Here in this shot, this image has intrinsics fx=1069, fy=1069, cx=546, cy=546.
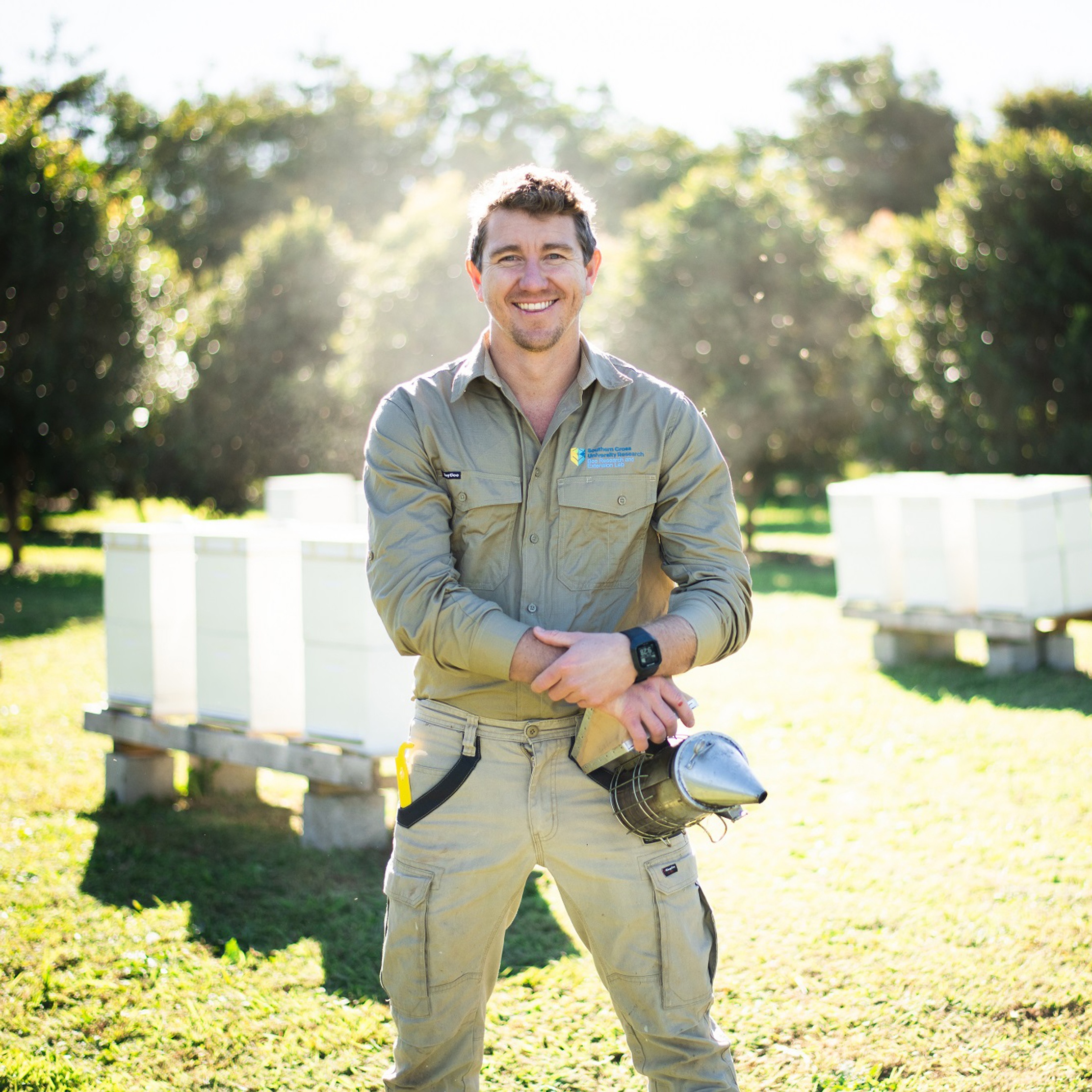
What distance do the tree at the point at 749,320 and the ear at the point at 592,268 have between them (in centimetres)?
1365

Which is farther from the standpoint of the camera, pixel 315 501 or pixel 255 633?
pixel 315 501

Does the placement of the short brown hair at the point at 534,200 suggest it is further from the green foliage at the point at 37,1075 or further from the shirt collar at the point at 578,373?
the green foliage at the point at 37,1075

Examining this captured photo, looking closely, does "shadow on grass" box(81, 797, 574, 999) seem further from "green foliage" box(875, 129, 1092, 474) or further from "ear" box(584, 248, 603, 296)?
"green foliage" box(875, 129, 1092, 474)

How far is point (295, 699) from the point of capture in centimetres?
521

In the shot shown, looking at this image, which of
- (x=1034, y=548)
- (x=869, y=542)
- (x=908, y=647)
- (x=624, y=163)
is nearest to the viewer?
(x=1034, y=548)

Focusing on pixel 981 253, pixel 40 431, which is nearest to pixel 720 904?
pixel 981 253

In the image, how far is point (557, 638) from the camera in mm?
2264

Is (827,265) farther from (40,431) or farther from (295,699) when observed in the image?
(295,699)

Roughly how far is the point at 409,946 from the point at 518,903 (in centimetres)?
27

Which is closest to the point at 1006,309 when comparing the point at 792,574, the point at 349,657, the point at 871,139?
the point at 792,574

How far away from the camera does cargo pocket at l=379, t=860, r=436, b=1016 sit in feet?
7.64

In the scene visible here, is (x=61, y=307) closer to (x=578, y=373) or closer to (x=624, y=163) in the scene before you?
(x=578, y=373)

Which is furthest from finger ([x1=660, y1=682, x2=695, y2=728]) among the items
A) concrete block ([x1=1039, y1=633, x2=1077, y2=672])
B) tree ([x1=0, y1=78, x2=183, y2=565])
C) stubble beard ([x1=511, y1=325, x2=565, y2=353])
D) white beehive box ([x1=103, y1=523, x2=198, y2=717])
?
tree ([x1=0, y1=78, x2=183, y2=565])

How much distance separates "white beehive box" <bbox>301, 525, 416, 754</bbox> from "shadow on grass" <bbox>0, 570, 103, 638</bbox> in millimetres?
6919
